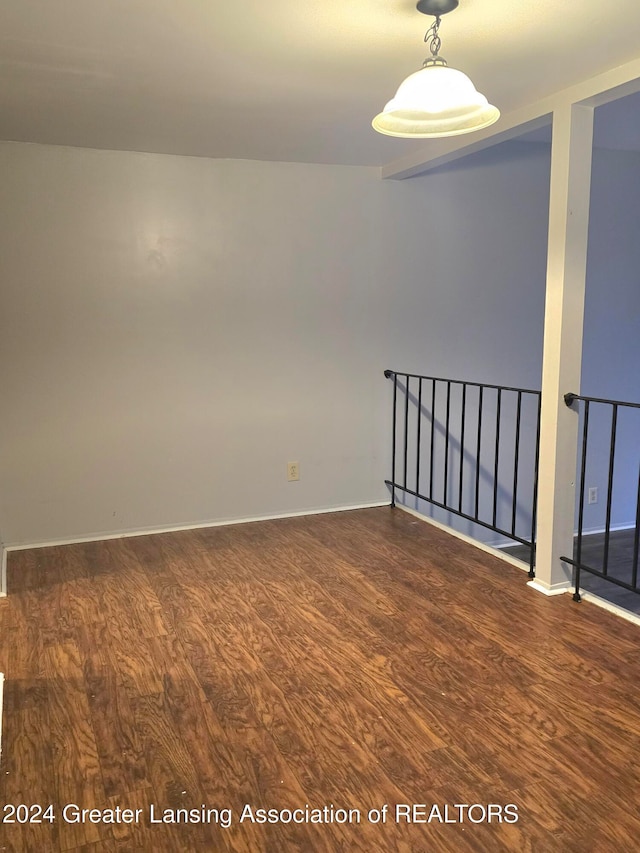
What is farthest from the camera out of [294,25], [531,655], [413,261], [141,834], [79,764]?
[413,261]

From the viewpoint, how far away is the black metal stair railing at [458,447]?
4.60 metres

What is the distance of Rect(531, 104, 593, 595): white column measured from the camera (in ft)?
9.63

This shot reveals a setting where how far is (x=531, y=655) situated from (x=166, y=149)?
310 cm

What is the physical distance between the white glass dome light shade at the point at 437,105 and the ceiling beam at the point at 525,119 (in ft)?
3.07

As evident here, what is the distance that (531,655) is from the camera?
2582 mm

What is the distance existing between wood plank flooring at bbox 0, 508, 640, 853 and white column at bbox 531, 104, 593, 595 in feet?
0.89

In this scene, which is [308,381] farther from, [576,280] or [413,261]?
[576,280]

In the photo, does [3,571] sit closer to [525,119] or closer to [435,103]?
[435,103]

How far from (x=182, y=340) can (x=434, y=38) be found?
2.33 m

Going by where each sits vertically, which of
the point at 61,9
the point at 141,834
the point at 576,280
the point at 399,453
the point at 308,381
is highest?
the point at 61,9

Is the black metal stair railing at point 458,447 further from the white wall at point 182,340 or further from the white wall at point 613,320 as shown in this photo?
the white wall at point 613,320

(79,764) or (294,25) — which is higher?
(294,25)

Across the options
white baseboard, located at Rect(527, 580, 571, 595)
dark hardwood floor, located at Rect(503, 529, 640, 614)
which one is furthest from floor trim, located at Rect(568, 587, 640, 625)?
dark hardwood floor, located at Rect(503, 529, 640, 614)

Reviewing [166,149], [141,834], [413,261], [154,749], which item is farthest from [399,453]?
[141,834]
